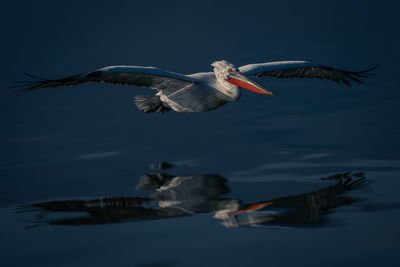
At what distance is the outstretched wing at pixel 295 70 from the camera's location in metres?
9.40

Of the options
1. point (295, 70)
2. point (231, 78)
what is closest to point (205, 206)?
point (231, 78)

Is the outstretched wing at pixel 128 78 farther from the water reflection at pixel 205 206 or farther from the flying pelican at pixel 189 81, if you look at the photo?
the water reflection at pixel 205 206

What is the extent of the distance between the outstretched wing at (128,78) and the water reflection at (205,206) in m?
1.74

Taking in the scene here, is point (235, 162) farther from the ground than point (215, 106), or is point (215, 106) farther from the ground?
point (215, 106)

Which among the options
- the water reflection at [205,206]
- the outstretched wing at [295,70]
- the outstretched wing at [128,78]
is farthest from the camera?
the outstretched wing at [295,70]

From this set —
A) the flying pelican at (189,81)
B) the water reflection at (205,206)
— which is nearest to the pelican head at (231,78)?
the flying pelican at (189,81)

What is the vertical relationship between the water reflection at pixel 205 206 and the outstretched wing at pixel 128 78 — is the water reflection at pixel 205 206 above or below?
below

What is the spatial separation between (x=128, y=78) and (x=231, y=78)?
64.0 inches

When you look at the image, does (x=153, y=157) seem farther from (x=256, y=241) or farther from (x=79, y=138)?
(x=256, y=241)

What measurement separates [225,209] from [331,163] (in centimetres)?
273

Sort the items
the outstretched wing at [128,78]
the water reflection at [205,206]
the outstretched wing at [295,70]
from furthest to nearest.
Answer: the outstretched wing at [295,70] → the outstretched wing at [128,78] → the water reflection at [205,206]

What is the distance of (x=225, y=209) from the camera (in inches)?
257

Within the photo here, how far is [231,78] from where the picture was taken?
8.70m

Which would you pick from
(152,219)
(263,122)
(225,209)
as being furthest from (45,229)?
(263,122)
